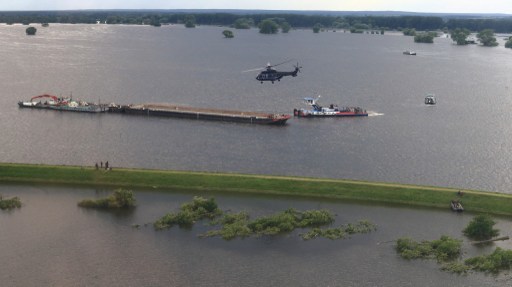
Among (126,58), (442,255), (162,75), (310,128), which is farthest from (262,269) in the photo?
(126,58)

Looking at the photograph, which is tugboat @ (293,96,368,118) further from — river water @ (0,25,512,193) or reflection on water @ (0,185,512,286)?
reflection on water @ (0,185,512,286)

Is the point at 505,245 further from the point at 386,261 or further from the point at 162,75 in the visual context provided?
the point at 162,75

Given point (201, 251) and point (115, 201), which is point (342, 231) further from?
point (115, 201)

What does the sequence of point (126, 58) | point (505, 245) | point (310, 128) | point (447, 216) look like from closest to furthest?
point (505, 245), point (447, 216), point (310, 128), point (126, 58)

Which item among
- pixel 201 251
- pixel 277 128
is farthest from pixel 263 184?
pixel 277 128

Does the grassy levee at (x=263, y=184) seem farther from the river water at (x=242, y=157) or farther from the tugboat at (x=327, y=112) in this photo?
the tugboat at (x=327, y=112)

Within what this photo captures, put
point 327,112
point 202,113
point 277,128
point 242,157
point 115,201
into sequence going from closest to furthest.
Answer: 1. point 115,201
2. point 242,157
3. point 277,128
4. point 202,113
5. point 327,112

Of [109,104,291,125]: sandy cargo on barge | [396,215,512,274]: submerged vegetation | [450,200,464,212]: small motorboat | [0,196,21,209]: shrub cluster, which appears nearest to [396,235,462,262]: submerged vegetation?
[396,215,512,274]: submerged vegetation
